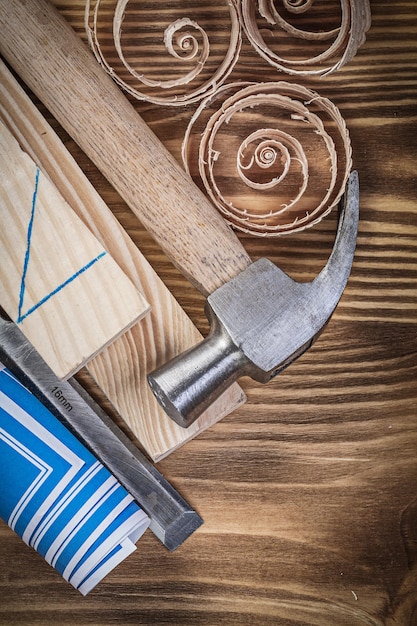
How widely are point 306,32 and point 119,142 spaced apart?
1.26ft

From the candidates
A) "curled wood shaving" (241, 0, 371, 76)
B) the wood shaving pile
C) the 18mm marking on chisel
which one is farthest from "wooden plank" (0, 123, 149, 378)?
"curled wood shaving" (241, 0, 371, 76)

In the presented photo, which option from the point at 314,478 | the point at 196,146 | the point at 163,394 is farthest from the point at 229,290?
the point at 314,478

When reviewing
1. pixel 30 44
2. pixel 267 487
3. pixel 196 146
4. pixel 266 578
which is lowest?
pixel 266 578

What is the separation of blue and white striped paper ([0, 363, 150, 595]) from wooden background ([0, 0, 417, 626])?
13 centimetres

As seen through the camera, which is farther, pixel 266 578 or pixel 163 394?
pixel 266 578

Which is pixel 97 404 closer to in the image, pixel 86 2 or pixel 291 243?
pixel 291 243

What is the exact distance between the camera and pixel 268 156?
97 centimetres

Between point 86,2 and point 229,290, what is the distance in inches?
22.2

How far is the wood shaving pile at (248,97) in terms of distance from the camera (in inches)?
37.3

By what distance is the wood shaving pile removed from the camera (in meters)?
0.95

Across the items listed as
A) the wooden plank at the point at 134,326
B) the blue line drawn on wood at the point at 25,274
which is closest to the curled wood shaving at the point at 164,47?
the wooden plank at the point at 134,326

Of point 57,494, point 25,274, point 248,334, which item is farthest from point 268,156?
point 57,494

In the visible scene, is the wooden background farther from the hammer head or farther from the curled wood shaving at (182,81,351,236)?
the hammer head

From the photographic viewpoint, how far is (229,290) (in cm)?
81
